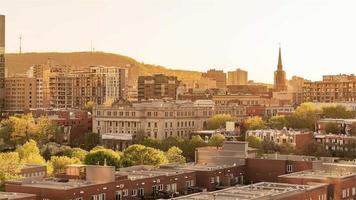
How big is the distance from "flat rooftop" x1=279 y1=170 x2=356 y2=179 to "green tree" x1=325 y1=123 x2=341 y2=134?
5362 centimetres

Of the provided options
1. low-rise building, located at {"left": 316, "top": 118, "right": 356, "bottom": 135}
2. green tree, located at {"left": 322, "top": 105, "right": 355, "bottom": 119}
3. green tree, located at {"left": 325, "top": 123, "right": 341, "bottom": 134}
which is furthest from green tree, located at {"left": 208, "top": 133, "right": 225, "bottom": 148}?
green tree, located at {"left": 322, "top": 105, "right": 355, "bottom": 119}

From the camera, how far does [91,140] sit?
110812 millimetres

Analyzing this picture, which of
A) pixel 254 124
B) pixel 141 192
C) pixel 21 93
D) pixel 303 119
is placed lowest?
pixel 141 192

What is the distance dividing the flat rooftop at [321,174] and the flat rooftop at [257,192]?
262cm

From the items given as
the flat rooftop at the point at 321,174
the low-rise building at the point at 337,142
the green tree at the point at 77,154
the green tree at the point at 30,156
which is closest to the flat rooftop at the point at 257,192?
the flat rooftop at the point at 321,174

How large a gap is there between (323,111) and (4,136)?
163 feet

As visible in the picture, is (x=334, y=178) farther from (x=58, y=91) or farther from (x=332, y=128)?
(x=58, y=91)

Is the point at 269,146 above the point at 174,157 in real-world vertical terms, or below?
above

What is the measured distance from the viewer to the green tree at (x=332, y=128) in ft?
346

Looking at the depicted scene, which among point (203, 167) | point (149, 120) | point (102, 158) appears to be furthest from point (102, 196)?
point (149, 120)

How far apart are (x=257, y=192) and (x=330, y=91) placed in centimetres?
14426

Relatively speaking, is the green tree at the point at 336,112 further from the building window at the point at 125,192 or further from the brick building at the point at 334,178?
the building window at the point at 125,192

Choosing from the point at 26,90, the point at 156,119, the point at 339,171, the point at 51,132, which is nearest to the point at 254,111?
the point at 156,119

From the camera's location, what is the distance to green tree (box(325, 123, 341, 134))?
106 metres
